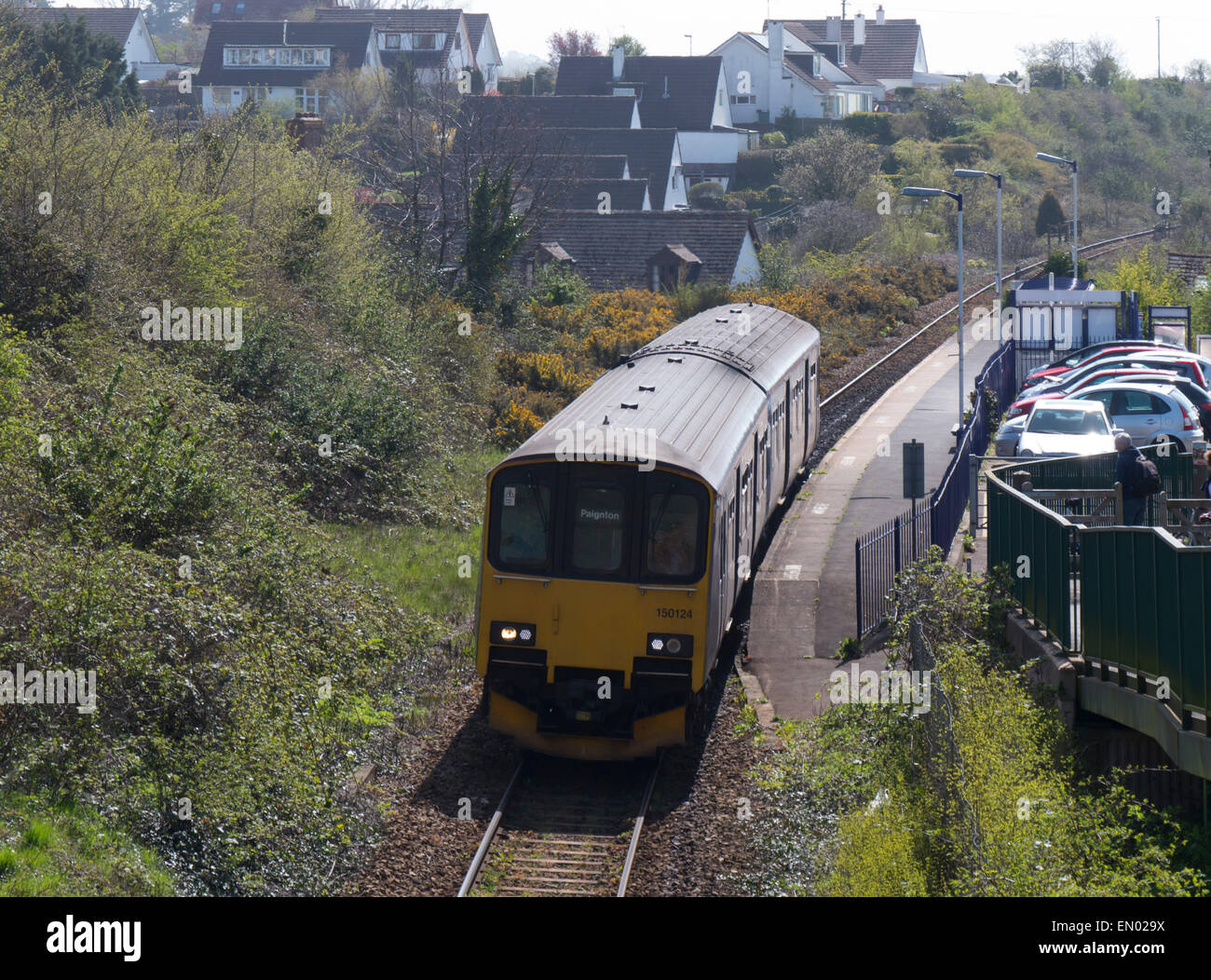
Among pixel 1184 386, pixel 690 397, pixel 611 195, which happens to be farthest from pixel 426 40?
pixel 690 397

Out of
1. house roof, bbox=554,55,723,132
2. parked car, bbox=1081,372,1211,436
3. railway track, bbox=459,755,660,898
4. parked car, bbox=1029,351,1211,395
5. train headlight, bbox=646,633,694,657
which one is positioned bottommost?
railway track, bbox=459,755,660,898

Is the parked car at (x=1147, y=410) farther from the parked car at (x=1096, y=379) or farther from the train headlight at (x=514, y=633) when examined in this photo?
the train headlight at (x=514, y=633)

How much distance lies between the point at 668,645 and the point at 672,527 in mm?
1041

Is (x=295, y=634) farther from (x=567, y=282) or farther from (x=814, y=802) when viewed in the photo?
(x=567, y=282)

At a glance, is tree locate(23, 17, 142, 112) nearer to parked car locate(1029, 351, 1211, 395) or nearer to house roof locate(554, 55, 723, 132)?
parked car locate(1029, 351, 1211, 395)

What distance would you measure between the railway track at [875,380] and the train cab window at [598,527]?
13290mm

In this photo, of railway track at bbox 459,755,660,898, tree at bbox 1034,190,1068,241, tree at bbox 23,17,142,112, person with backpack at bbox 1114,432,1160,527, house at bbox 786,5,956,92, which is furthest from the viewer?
house at bbox 786,5,956,92

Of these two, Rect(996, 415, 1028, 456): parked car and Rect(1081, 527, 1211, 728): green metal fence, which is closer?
Rect(1081, 527, 1211, 728): green metal fence

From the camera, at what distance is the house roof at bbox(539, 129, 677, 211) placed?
64750mm

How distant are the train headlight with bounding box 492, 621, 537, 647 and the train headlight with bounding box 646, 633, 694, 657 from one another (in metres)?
1.04

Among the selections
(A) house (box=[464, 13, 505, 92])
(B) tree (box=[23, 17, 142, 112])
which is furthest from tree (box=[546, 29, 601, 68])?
(B) tree (box=[23, 17, 142, 112])

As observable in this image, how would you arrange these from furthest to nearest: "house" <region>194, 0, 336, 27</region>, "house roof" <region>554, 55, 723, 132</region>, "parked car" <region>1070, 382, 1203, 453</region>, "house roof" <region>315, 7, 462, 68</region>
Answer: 1. "house" <region>194, 0, 336, 27</region>
2. "house roof" <region>315, 7, 462, 68</region>
3. "house roof" <region>554, 55, 723, 132</region>
4. "parked car" <region>1070, 382, 1203, 453</region>

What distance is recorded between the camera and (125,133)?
20078 millimetres
